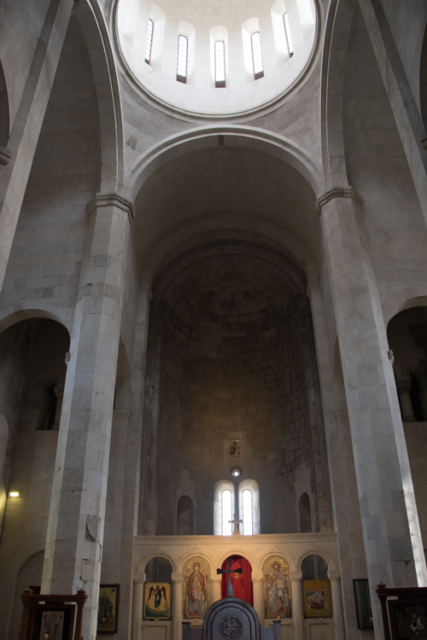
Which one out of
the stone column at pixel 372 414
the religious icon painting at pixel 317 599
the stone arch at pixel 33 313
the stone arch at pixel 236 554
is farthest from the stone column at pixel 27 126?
the religious icon painting at pixel 317 599

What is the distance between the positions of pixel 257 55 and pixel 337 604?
16.3m

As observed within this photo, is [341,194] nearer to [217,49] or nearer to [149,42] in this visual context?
[217,49]

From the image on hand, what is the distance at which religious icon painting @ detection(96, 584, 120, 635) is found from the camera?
11891 mm

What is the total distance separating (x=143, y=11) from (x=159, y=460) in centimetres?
1426

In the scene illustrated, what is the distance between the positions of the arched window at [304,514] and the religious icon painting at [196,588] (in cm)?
405

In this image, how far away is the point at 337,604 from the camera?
1256 centimetres

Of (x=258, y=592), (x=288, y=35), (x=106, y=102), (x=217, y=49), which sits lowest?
(x=258, y=592)

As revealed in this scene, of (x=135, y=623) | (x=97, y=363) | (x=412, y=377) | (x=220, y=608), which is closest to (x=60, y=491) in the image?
(x=97, y=363)

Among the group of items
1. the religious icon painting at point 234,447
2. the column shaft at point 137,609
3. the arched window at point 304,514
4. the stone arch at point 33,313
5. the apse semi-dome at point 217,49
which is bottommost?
the column shaft at point 137,609

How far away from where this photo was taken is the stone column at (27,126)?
7215 millimetres

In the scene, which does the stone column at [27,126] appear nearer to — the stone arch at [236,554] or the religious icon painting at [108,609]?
the religious icon painting at [108,609]

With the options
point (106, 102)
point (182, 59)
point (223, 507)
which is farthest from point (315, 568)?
point (182, 59)

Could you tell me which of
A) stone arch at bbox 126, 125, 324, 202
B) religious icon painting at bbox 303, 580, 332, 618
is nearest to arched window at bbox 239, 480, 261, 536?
religious icon painting at bbox 303, 580, 332, 618

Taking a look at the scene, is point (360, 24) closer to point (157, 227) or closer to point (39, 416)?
point (157, 227)
